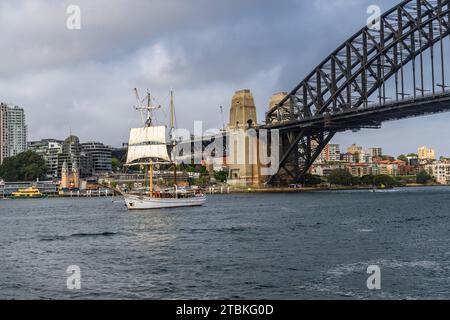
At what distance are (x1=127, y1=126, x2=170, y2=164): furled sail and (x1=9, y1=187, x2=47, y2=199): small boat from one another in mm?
73164

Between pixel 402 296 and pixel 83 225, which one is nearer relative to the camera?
pixel 402 296

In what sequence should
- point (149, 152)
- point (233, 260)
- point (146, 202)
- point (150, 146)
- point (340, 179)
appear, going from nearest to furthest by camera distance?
point (233, 260) < point (146, 202) < point (149, 152) < point (150, 146) < point (340, 179)

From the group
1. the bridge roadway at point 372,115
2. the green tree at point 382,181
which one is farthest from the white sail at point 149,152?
the green tree at point 382,181

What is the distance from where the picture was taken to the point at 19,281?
20375 mm

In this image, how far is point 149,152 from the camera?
79375mm

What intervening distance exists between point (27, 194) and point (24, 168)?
30.1m

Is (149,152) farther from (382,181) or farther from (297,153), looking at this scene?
(382,181)

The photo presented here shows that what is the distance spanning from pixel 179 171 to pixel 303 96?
199 feet

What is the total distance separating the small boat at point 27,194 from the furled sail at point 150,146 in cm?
7316

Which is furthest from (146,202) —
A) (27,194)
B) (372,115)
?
(27,194)

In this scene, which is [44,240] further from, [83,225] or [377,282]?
[377,282]

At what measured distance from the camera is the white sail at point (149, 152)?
259 ft

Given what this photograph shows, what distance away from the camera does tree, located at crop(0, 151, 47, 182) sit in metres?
170

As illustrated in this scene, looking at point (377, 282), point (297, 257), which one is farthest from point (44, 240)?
point (377, 282)
